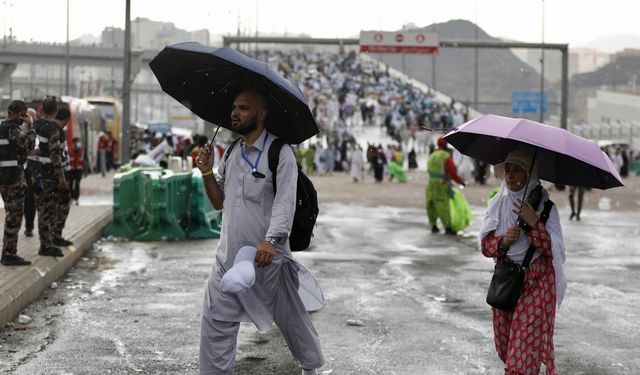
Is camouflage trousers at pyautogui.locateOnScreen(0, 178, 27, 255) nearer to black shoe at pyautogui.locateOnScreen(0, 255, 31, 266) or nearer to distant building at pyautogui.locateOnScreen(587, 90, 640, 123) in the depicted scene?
black shoe at pyautogui.locateOnScreen(0, 255, 31, 266)

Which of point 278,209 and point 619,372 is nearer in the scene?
point 278,209

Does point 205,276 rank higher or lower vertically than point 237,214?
lower

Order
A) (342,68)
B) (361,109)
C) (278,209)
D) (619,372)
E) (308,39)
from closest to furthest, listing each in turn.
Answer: (278,209) < (619,372) < (308,39) < (361,109) < (342,68)

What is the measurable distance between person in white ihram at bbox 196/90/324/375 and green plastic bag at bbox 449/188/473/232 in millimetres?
13734

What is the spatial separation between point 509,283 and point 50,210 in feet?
27.7

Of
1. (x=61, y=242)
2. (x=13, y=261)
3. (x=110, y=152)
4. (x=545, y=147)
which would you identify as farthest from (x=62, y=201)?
(x=110, y=152)

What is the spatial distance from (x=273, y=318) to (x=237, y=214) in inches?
22.0

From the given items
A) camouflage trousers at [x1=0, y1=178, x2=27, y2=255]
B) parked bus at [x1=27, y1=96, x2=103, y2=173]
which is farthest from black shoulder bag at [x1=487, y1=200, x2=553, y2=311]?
parked bus at [x1=27, y1=96, x2=103, y2=173]

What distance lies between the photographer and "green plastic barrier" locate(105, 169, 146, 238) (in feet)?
60.9

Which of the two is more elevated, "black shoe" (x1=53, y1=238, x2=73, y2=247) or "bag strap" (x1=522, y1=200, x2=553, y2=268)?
"bag strap" (x1=522, y1=200, x2=553, y2=268)

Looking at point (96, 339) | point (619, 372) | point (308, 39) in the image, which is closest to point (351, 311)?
point (96, 339)

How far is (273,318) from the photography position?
650 centimetres

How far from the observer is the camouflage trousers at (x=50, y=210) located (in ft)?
44.8

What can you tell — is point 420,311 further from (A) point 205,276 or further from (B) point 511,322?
(B) point 511,322
